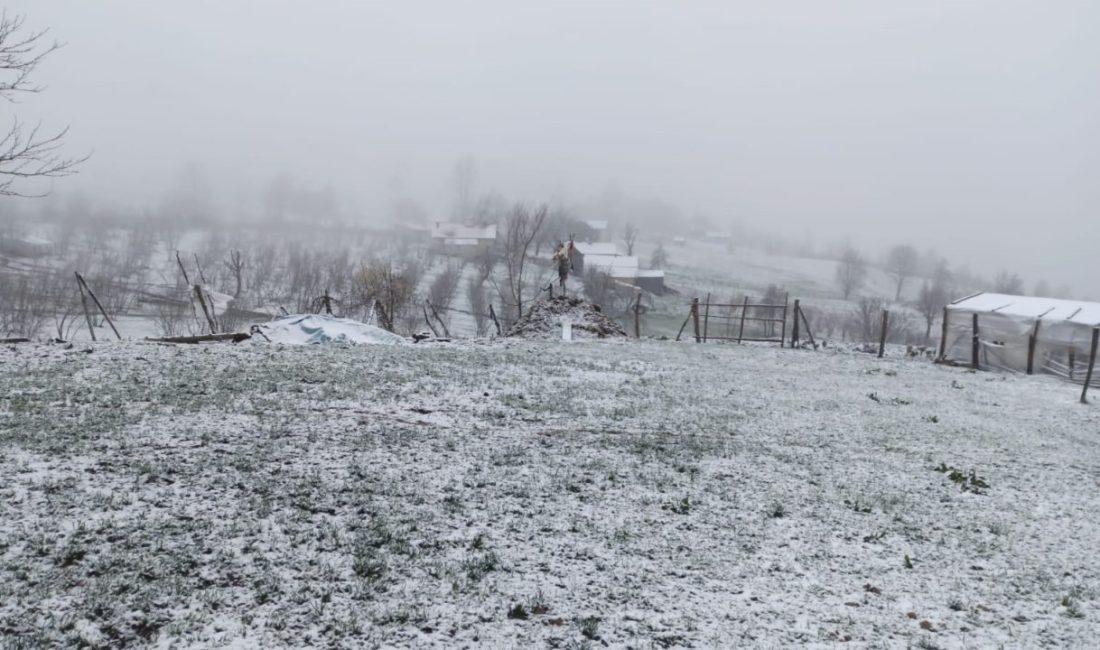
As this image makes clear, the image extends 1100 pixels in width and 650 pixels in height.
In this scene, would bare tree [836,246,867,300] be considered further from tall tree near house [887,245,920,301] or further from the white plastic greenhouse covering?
the white plastic greenhouse covering

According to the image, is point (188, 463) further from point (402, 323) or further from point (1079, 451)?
point (402, 323)

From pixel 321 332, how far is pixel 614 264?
63553 millimetres

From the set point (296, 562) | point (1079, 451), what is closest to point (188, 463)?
point (296, 562)

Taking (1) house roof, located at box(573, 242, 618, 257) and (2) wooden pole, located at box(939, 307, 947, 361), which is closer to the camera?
(2) wooden pole, located at box(939, 307, 947, 361)

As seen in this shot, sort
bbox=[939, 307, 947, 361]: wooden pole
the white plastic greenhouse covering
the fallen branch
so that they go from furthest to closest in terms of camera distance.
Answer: bbox=[939, 307, 947, 361]: wooden pole → the white plastic greenhouse covering → the fallen branch

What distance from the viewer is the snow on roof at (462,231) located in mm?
91000

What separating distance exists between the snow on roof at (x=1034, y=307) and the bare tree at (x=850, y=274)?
76.1 m

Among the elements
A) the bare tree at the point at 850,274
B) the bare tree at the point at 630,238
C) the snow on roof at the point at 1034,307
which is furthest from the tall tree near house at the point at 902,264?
the snow on roof at the point at 1034,307

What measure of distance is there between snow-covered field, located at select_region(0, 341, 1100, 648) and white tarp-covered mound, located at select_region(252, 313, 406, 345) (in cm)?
617

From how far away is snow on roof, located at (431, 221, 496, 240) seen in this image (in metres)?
91.0

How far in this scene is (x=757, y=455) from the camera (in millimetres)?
7891

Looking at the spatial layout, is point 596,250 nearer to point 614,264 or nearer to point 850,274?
point 614,264

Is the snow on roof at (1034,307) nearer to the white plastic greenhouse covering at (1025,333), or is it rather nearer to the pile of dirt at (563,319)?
the white plastic greenhouse covering at (1025,333)

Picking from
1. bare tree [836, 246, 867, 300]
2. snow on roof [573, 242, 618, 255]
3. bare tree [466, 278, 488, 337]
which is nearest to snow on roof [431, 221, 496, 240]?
snow on roof [573, 242, 618, 255]
